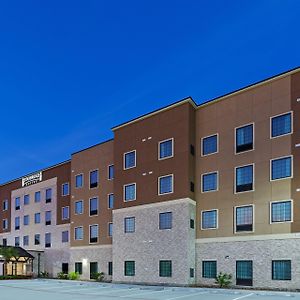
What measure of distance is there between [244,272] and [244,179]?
6.30 meters

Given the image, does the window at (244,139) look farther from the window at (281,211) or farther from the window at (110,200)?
the window at (110,200)

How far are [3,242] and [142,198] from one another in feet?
104

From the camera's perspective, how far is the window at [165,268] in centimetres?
3088

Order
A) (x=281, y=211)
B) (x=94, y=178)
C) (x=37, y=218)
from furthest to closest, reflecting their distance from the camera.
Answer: (x=37, y=218) → (x=94, y=178) → (x=281, y=211)

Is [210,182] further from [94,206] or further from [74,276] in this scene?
[74,276]

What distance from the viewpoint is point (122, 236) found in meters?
35.1

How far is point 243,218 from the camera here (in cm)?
2867

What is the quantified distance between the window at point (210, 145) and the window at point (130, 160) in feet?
22.1

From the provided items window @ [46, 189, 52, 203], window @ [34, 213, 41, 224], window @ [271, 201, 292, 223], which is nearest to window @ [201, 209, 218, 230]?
window @ [271, 201, 292, 223]

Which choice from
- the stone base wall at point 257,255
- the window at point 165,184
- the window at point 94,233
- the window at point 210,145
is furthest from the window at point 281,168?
the window at point 94,233

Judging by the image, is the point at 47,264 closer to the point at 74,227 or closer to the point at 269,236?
the point at 74,227

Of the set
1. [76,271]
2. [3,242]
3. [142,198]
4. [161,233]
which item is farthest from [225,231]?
[3,242]

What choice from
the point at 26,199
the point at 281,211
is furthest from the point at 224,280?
the point at 26,199

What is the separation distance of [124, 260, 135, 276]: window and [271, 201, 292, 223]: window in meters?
12.5
